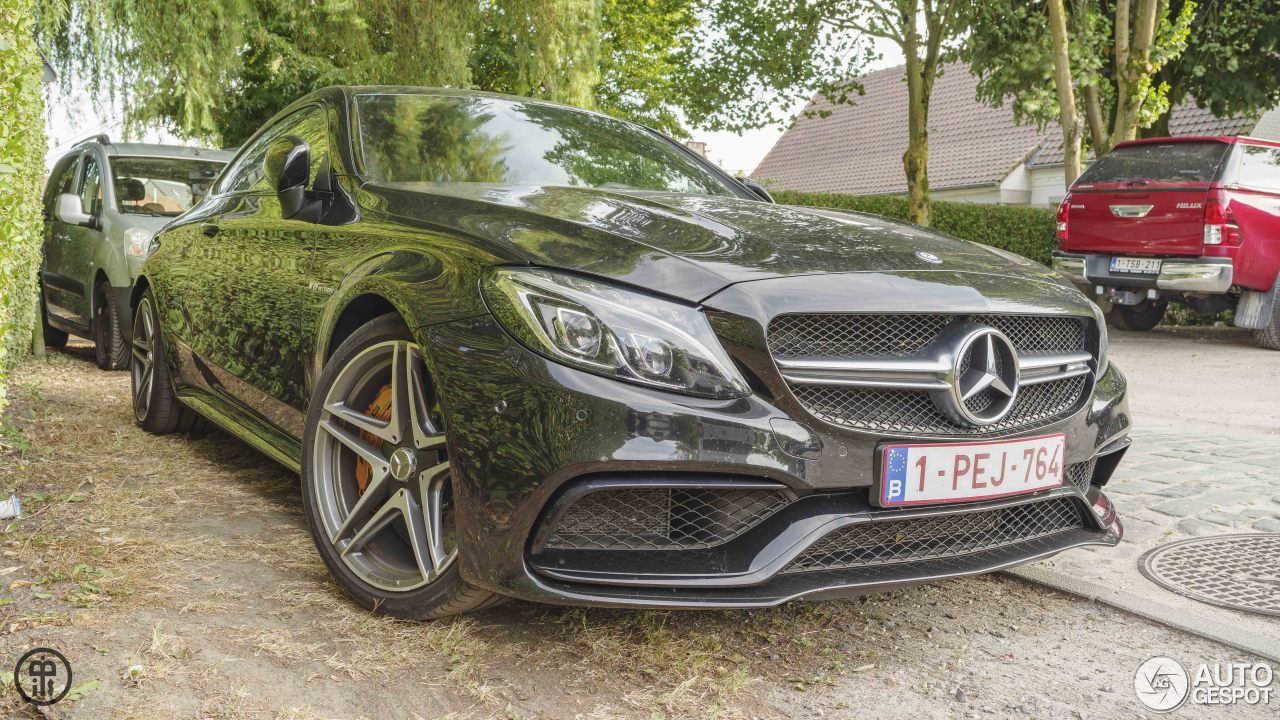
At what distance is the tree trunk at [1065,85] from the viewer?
465 inches

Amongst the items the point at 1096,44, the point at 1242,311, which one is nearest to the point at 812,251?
the point at 1242,311

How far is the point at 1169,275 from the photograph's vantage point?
33.0ft

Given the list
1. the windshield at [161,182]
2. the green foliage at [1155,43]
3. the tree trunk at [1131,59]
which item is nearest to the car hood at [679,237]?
the windshield at [161,182]

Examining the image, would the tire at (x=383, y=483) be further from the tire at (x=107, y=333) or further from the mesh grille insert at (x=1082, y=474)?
Result: the tire at (x=107, y=333)

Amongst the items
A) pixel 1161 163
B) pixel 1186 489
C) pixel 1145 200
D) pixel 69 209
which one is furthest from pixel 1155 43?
pixel 69 209

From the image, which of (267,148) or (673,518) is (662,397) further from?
(267,148)

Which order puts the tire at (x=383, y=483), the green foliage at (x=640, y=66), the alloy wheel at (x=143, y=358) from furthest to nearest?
the green foliage at (x=640, y=66) → the alloy wheel at (x=143, y=358) → the tire at (x=383, y=483)

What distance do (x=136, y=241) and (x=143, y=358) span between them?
2594mm

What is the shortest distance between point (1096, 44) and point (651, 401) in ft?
42.3

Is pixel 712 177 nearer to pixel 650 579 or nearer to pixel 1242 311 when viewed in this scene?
pixel 650 579

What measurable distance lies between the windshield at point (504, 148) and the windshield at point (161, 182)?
4.90m

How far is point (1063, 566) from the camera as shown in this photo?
351cm

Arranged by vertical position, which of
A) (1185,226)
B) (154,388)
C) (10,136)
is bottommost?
(154,388)

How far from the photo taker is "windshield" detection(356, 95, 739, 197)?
11.1 ft
